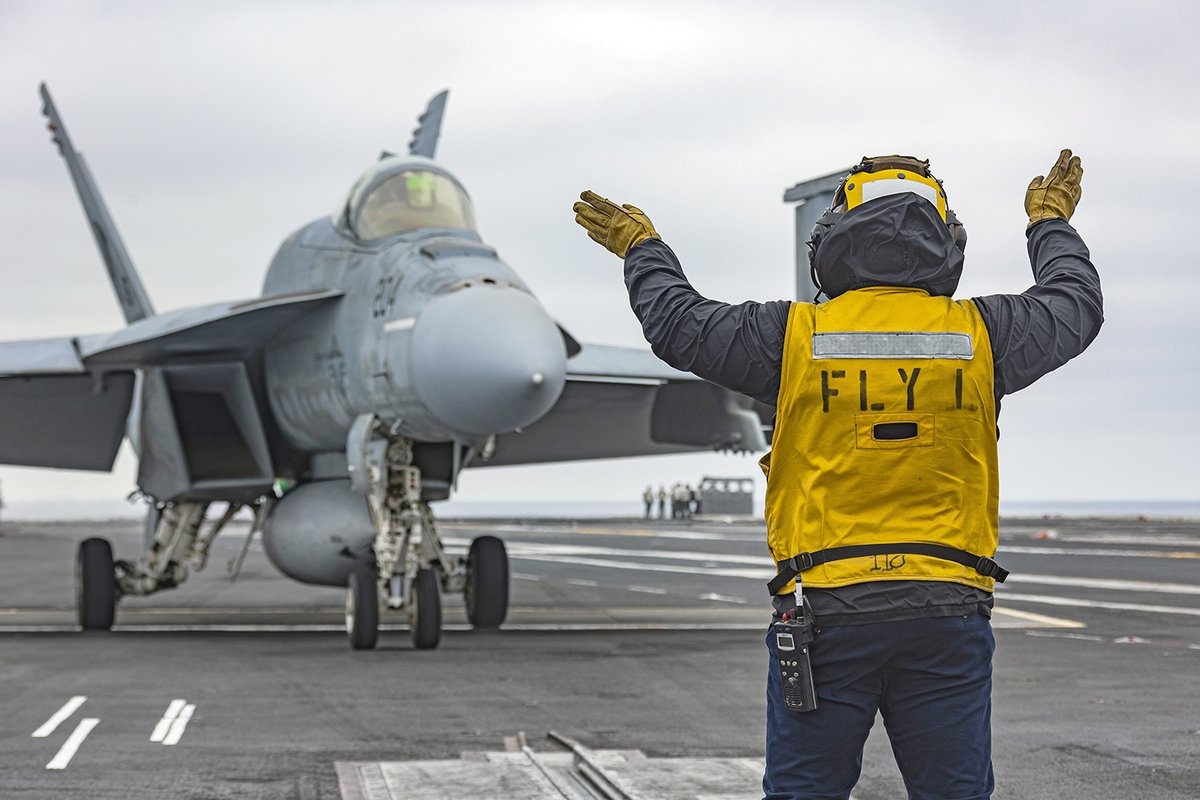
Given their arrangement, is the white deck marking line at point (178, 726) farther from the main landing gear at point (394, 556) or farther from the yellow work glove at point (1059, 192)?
the yellow work glove at point (1059, 192)

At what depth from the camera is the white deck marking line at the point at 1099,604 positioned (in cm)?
1612

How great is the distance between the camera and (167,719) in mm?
8188

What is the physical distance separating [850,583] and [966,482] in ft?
1.10

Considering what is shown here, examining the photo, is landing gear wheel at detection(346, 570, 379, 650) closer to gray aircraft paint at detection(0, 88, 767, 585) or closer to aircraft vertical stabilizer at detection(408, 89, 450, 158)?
gray aircraft paint at detection(0, 88, 767, 585)

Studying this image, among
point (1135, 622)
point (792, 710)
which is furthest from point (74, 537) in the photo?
Result: point (792, 710)

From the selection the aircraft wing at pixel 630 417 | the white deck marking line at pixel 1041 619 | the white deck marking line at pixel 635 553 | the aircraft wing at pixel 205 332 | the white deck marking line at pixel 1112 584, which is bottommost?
the white deck marking line at pixel 1041 619

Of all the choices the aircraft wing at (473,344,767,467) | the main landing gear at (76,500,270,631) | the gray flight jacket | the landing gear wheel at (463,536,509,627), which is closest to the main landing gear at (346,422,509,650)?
the landing gear wheel at (463,536,509,627)

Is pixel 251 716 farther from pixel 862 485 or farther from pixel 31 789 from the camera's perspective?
pixel 862 485

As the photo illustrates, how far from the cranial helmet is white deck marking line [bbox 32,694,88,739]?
18.4 feet

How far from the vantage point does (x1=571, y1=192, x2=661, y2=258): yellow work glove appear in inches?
140

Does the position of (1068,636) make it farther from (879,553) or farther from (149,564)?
(879,553)

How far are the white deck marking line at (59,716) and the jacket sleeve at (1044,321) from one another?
5.83 metres

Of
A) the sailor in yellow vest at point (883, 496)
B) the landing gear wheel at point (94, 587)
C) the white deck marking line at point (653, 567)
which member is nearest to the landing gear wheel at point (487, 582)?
the landing gear wheel at point (94, 587)

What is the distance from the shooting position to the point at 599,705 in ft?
28.6
